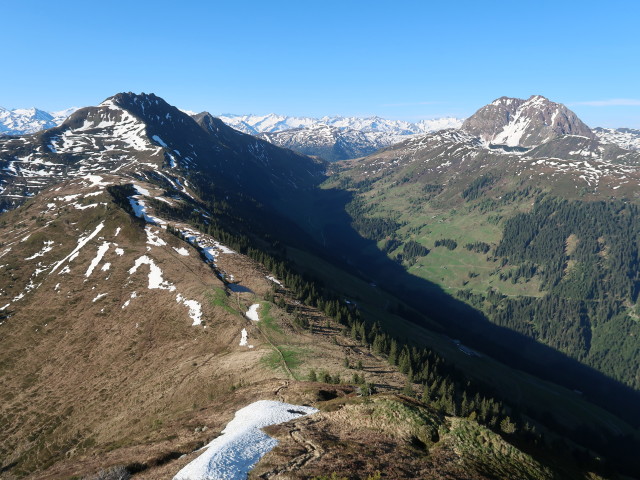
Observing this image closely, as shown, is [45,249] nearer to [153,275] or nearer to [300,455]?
[153,275]

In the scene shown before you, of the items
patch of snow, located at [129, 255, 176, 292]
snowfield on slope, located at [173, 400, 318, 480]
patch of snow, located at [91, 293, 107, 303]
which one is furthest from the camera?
patch of snow, located at [129, 255, 176, 292]

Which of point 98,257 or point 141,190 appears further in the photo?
point 141,190

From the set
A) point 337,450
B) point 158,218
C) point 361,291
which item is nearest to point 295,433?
point 337,450

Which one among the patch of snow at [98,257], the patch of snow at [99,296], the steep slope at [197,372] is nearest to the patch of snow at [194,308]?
the steep slope at [197,372]

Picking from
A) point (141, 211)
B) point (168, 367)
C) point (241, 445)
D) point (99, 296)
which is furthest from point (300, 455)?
point (141, 211)

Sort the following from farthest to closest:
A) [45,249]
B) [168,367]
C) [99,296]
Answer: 1. [45,249]
2. [99,296]
3. [168,367]

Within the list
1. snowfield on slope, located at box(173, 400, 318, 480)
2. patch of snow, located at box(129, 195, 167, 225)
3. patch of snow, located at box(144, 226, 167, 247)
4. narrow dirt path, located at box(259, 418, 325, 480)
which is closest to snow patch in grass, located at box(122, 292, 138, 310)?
patch of snow, located at box(144, 226, 167, 247)

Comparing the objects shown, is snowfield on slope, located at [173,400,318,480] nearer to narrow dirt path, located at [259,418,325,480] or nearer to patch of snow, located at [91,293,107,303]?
narrow dirt path, located at [259,418,325,480]

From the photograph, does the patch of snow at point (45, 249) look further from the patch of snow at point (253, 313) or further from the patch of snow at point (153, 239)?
the patch of snow at point (253, 313)
